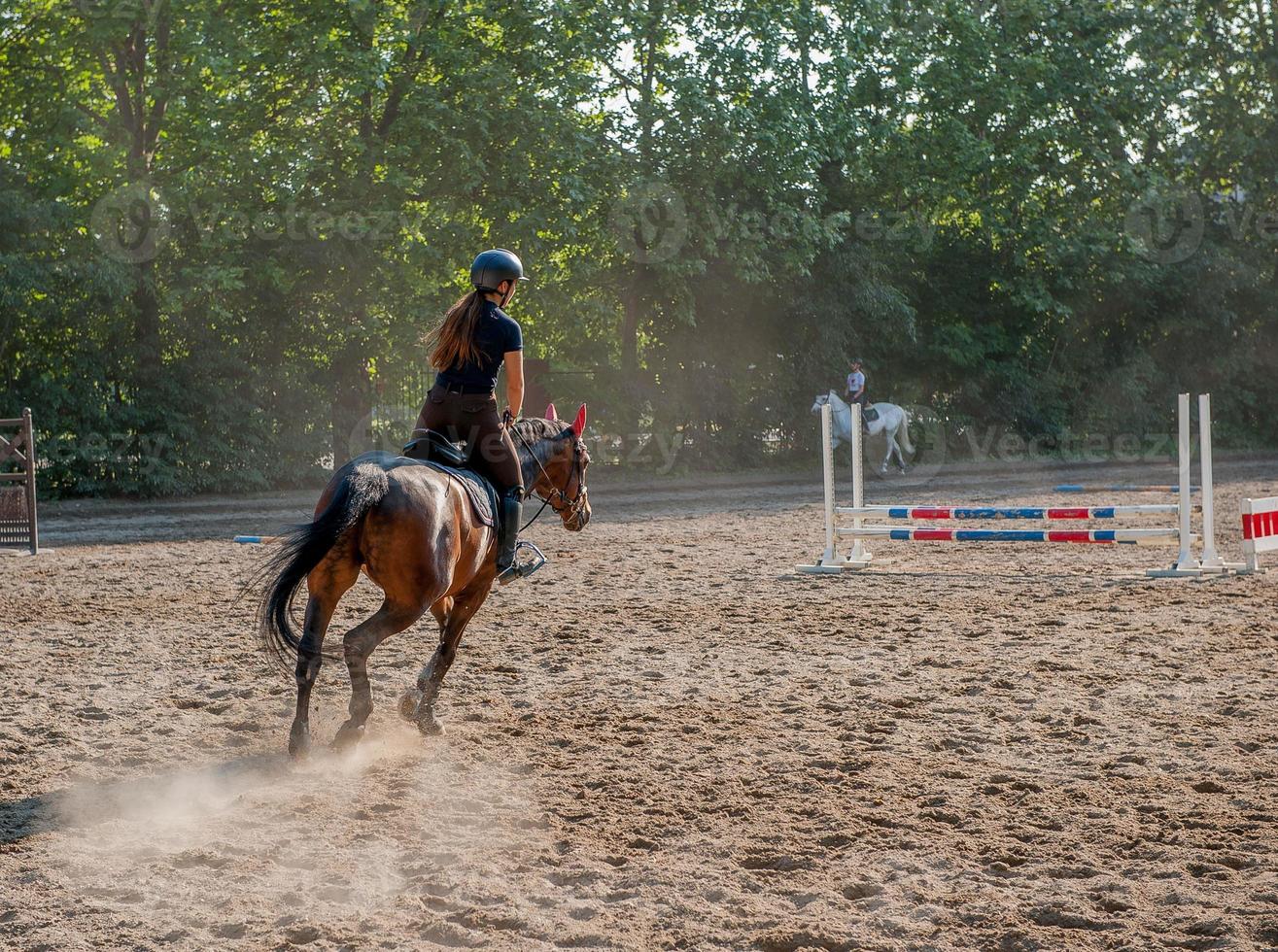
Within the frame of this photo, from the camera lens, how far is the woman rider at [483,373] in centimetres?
652

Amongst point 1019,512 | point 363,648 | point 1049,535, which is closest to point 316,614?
point 363,648

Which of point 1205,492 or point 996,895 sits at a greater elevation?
point 1205,492

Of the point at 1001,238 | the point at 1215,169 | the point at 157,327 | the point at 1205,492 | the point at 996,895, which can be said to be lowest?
the point at 996,895

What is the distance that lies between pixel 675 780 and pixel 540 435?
8.89 feet

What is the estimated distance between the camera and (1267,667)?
24.9 feet

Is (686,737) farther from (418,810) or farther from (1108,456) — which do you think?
(1108,456)

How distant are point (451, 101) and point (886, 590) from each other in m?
15.3

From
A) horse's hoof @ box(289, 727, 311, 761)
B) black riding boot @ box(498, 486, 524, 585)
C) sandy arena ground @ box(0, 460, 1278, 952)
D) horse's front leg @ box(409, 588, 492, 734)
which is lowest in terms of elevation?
sandy arena ground @ box(0, 460, 1278, 952)

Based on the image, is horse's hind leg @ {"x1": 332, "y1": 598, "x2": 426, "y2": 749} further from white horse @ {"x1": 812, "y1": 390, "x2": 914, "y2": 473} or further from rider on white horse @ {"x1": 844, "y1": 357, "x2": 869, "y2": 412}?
rider on white horse @ {"x1": 844, "y1": 357, "x2": 869, "y2": 412}

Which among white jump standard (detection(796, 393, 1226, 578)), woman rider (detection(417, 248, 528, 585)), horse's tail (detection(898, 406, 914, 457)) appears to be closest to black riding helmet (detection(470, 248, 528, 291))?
woman rider (detection(417, 248, 528, 585))

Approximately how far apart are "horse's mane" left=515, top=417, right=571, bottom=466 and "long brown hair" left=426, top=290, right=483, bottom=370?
3.13 feet

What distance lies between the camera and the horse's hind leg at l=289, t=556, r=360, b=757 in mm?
5883

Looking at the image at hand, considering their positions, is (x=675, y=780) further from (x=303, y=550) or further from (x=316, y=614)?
(x=303, y=550)

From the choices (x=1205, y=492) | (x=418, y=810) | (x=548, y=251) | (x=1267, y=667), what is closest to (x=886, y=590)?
(x=1205, y=492)
